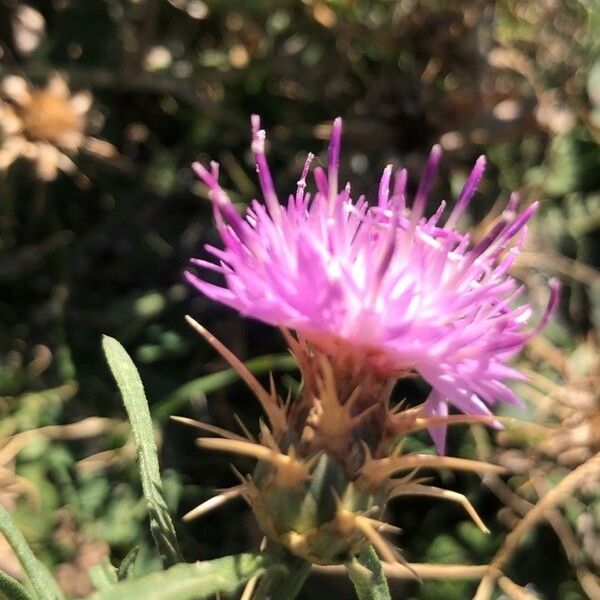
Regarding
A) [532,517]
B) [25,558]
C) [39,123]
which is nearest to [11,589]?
[25,558]

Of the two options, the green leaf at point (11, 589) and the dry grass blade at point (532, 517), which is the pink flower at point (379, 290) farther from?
the dry grass blade at point (532, 517)

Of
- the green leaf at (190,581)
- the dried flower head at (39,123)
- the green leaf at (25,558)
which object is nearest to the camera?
the green leaf at (190,581)

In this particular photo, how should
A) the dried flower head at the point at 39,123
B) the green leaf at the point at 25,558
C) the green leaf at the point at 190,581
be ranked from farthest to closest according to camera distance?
the dried flower head at the point at 39,123 → the green leaf at the point at 25,558 → the green leaf at the point at 190,581

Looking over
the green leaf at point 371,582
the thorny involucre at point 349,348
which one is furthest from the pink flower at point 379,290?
the green leaf at point 371,582

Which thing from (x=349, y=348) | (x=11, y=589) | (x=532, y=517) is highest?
(x=349, y=348)

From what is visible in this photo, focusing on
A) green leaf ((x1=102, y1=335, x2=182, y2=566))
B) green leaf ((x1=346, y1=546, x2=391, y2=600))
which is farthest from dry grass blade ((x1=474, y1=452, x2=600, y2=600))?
green leaf ((x1=102, y1=335, x2=182, y2=566))

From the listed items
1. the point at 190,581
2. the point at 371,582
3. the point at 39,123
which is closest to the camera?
the point at 190,581

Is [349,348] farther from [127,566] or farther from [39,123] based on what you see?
[39,123]
